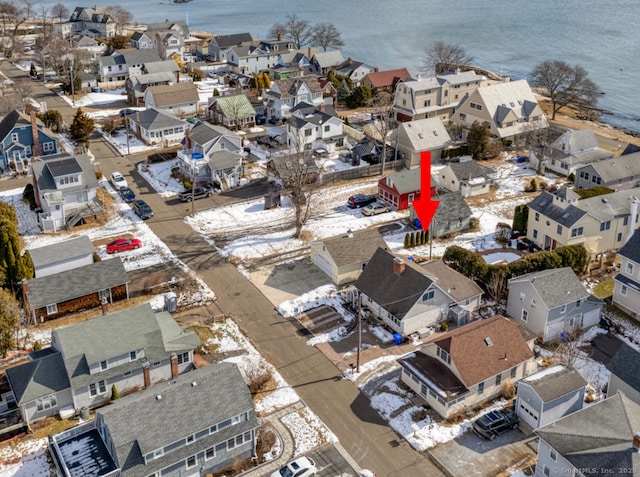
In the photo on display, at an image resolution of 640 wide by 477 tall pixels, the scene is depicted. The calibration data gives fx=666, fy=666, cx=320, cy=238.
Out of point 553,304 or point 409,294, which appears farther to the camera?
point 409,294

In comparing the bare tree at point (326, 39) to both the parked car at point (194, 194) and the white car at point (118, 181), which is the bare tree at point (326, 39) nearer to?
the white car at point (118, 181)

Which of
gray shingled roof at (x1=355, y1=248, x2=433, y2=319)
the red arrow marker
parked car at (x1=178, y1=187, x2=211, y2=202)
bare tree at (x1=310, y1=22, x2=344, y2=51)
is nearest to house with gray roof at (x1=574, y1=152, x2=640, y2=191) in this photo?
the red arrow marker

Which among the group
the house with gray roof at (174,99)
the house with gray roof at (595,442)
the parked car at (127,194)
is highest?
the house with gray roof at (174,99)

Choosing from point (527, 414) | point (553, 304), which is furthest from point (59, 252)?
point (553, 304)

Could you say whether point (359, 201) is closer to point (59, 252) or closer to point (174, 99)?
point (59, 252)

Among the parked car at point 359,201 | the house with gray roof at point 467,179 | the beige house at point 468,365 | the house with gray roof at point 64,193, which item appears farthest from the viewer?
the house with gray roof at point 467,179

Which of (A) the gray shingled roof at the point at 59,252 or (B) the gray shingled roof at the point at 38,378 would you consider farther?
(A) the gray shingled roof at the point at 59,252

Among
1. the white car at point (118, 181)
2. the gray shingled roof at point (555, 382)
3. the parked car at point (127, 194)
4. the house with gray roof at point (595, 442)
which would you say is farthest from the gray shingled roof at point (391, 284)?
the white car at point (118, 181)
